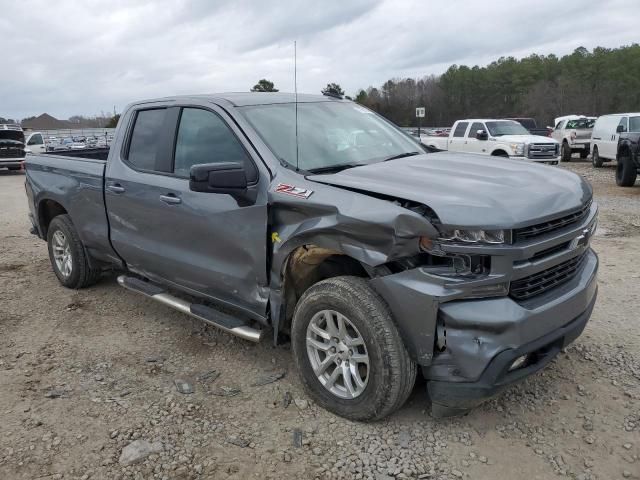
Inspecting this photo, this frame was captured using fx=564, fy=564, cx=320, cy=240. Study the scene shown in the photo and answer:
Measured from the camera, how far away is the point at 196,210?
384 cm

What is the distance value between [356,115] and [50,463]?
3.11m

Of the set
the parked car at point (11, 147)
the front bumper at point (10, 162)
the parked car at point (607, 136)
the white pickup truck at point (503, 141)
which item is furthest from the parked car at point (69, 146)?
the parked car at point (607, 136)

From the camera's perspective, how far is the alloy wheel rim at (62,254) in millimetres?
5641

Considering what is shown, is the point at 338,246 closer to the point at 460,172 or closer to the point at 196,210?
the point at 460,172

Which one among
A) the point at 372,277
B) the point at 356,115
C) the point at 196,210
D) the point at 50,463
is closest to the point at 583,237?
the point at 372,277

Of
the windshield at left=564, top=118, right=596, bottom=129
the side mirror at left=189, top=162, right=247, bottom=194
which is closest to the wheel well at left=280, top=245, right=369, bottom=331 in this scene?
the side mirror at left=189, top=162, right=247, bottom=194

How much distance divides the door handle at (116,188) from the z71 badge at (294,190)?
1798mm

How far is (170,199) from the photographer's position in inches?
159

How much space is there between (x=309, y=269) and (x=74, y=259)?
123 inches

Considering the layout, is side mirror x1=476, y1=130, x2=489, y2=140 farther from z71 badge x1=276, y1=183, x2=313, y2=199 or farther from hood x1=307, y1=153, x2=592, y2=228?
z71 badge x1=276, y1=183, x2=313, y2=199

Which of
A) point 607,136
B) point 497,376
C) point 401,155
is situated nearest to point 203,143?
point 401,155

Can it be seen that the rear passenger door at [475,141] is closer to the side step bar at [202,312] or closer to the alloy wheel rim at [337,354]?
the side step bar at [202,312]

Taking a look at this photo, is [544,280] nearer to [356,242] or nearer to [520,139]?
[356,242]

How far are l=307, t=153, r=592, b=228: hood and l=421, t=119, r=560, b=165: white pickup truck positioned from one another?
11.2 m
